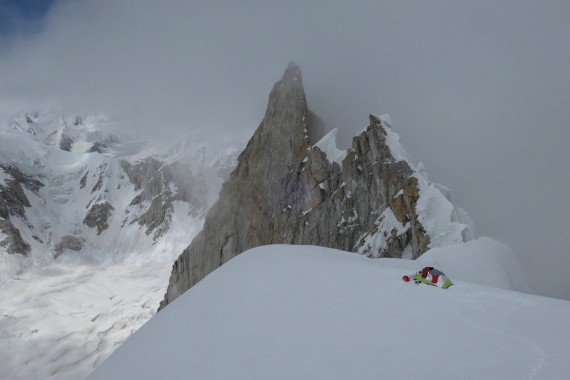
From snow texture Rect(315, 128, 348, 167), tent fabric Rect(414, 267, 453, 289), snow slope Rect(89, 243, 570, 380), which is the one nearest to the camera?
snow slope Rect(89, 243, 570, 380)

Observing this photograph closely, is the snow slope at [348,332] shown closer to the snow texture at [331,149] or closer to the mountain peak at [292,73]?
the snow texture at [331,149]

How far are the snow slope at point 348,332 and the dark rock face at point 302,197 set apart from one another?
19.6 metres

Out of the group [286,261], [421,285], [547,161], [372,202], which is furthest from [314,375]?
[547,161]

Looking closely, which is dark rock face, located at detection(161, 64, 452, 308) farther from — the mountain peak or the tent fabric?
the tent fabric

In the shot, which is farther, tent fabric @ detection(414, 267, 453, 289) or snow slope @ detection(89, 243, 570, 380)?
tent fabric @ detection(414, 267, 453, 289)

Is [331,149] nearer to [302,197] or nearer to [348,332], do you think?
[302,197]

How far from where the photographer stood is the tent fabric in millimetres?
7629

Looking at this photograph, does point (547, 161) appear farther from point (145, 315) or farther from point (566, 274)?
point (145, 315)

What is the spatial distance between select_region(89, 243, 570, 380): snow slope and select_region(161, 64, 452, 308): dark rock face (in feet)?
64.4

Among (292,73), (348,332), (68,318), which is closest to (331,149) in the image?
(292,73)

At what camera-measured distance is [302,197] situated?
166 ft

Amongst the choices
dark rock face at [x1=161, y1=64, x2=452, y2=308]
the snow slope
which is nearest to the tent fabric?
the snow slope

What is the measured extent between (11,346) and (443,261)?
151430 millimetres

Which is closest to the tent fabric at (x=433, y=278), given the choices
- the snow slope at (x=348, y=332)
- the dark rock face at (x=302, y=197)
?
the snow slope at (x=348, y=332)
